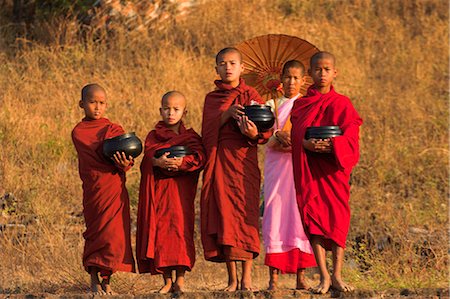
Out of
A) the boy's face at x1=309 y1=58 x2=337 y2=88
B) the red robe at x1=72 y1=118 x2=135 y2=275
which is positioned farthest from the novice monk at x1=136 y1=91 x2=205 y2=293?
the boy's face at x1=309 y1=58 x2=337 y2=88

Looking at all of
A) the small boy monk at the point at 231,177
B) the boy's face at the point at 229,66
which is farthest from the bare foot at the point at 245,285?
the boy's face at the point at 229,66

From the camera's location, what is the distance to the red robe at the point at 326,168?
537cm

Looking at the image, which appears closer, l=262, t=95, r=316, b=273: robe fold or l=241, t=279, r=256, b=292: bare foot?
l=241, t=279, r=256, b=292: bare foot

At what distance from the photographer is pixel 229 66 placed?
Answer: 572 centimetres

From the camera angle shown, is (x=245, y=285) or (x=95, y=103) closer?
(x=245, y=285)

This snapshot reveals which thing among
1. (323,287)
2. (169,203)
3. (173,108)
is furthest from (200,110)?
(323,287)

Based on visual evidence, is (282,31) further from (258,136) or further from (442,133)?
(258,136)

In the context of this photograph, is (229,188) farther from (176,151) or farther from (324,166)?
(324,166)

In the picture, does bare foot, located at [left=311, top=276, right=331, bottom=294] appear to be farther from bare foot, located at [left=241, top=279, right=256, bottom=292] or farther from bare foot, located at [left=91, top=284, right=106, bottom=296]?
bare foot, located at [left=91, top=284, right=106, bottom=296]

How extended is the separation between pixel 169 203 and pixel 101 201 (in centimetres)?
43

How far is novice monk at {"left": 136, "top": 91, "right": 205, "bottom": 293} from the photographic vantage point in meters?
5.61

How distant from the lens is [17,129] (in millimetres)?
10047

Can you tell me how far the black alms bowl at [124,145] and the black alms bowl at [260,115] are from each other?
28.0 inches

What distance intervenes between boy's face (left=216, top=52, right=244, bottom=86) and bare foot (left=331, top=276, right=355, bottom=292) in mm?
1432
